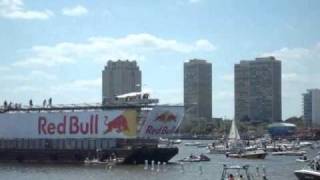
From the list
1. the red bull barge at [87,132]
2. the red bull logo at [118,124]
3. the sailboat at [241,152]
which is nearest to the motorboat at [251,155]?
the sailboat at [241,152]

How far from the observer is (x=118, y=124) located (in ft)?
407

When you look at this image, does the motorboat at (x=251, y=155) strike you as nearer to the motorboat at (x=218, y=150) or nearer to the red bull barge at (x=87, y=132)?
the motorboat at (x=218, y=150)

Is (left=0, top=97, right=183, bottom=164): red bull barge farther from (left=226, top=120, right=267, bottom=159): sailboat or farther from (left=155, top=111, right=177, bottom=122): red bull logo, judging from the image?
(left=226, top=120, right=267, bottom=159): sailboat

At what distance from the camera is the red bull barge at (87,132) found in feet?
397

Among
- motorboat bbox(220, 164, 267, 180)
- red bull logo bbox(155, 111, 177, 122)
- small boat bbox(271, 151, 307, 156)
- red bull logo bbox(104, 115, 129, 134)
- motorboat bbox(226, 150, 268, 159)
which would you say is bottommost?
small boat bbox(271, 151, 307, 156)

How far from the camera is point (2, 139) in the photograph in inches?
5423

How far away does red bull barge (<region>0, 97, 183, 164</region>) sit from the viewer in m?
121

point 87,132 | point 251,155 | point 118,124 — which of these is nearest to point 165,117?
point 118,124

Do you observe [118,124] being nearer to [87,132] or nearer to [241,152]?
[87,132]

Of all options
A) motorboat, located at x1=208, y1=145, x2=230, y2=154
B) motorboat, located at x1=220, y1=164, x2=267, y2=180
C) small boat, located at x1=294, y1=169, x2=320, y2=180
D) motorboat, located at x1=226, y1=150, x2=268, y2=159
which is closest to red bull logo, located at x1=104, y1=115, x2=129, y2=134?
motorboat, located at x1=226, y1=150, x2=268, y2=159

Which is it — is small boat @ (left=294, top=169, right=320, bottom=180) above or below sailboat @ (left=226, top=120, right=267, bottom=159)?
above

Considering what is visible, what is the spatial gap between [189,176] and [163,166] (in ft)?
65.5

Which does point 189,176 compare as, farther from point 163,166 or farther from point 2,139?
point 2,139

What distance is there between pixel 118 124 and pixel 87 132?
284 inches
